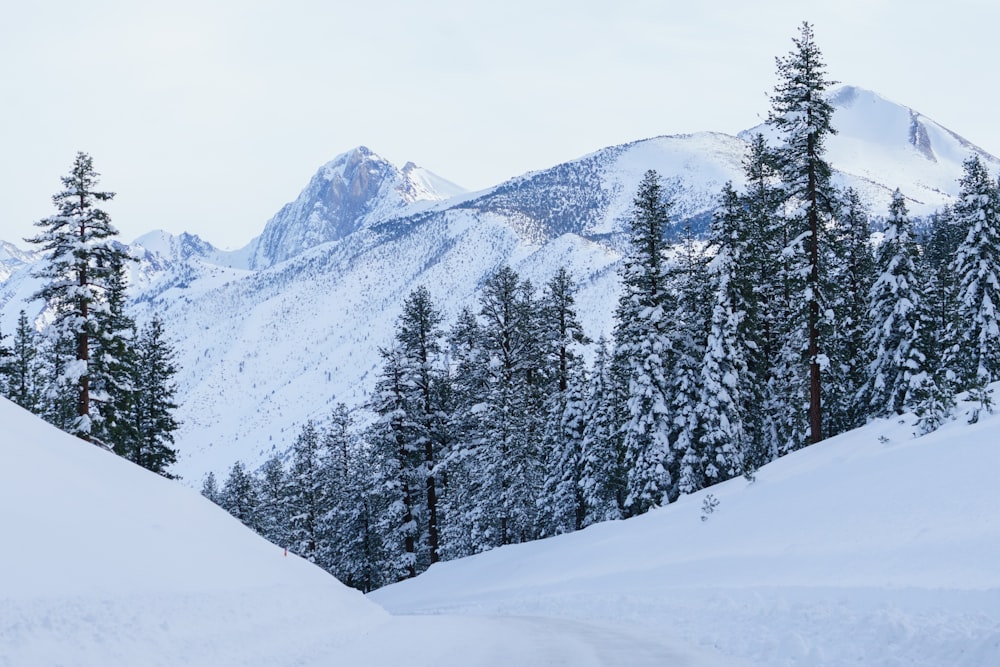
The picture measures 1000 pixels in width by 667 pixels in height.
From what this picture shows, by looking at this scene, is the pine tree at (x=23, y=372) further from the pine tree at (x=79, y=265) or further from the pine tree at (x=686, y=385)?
the pine tree at (x=686, y=385)

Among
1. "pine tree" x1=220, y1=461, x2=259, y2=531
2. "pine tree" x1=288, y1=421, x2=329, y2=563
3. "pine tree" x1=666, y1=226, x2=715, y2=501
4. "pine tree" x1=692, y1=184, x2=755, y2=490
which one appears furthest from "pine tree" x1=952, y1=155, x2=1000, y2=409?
"pine tree" x1=220, y1=461, x2=259, y2=531

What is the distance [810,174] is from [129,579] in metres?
26.0

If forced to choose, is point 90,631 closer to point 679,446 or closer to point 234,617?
point 234,617

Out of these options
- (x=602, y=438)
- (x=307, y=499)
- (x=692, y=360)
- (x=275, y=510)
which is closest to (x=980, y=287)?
(x=692, y=360)

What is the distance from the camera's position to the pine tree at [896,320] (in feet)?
109

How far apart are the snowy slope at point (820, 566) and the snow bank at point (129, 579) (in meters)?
6.42

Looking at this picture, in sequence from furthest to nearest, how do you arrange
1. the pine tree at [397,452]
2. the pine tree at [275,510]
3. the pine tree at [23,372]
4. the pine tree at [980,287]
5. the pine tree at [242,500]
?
the pine tree at [242,500], the pine tree at [275,510], the pine tree at [23,372], the pine tree at [397,452], the pine tree at [980,287]

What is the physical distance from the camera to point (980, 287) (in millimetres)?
34906

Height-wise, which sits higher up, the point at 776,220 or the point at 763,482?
the point at 776,220

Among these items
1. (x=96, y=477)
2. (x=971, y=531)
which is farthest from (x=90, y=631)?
(x=971, y=531)

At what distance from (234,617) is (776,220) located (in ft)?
84.4

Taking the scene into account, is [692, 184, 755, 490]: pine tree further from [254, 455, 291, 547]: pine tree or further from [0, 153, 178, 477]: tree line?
[254, 455, 291, 547]: pine tree

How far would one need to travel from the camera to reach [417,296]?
40312 mm

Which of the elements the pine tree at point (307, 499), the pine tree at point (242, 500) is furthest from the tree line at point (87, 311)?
the pine tree at point (242, 500)
